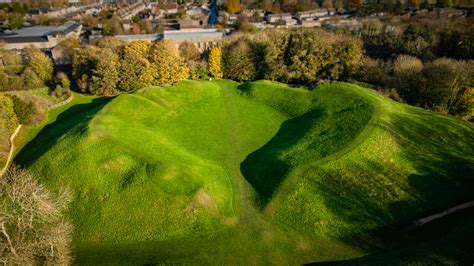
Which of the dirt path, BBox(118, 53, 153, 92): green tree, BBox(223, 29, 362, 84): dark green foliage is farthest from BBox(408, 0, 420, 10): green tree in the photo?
the dirt path

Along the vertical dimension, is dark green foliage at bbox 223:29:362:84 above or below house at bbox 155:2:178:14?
above

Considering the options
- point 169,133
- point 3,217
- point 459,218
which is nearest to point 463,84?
point 459,218

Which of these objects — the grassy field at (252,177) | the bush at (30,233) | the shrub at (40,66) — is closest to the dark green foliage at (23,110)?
the grassy field at (252,177)

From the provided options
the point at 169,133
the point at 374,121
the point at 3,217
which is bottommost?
the point at 169,133

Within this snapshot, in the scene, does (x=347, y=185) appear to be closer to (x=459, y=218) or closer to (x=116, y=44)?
(x=459, y=218)

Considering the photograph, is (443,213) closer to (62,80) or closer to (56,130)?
(56,130)

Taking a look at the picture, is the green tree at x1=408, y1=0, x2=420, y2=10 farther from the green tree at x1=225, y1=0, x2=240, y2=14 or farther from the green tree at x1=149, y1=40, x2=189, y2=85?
the green tree at x1=149, y1=40, x2=189, y2=85

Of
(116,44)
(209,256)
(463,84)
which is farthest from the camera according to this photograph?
(116,44)
